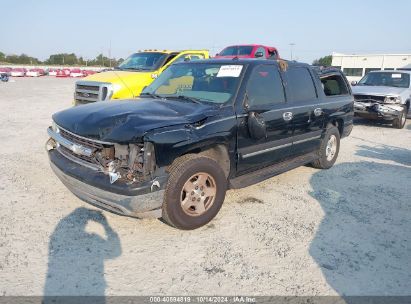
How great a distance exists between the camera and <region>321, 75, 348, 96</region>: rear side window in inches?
242

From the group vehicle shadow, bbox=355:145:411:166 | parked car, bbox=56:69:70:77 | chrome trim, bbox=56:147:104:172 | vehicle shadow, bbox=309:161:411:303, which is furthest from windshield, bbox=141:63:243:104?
parked car, bbox=56:69:70:77

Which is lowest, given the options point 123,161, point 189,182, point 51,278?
point 51,278

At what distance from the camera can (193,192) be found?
12.2 ft

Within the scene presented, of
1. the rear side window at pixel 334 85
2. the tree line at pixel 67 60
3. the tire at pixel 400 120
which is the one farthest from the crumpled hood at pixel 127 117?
the tree line at pixel 67 60

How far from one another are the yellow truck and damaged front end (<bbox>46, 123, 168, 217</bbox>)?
3884mm

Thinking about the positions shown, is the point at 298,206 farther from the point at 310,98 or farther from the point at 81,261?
the point at 81,261

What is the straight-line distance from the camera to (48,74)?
4675 centimetres

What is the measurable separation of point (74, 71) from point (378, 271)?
46.9 metres

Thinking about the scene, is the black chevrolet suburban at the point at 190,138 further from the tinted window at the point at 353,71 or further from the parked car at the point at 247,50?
the tinted window at the point at 353,71

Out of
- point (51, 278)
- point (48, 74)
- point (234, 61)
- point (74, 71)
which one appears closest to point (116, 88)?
point (234, 61)

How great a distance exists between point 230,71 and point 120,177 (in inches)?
79.2

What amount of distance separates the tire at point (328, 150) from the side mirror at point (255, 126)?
2.12 m

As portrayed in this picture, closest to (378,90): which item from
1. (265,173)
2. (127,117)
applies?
(265,173)

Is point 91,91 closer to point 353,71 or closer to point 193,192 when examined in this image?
point 193,192
